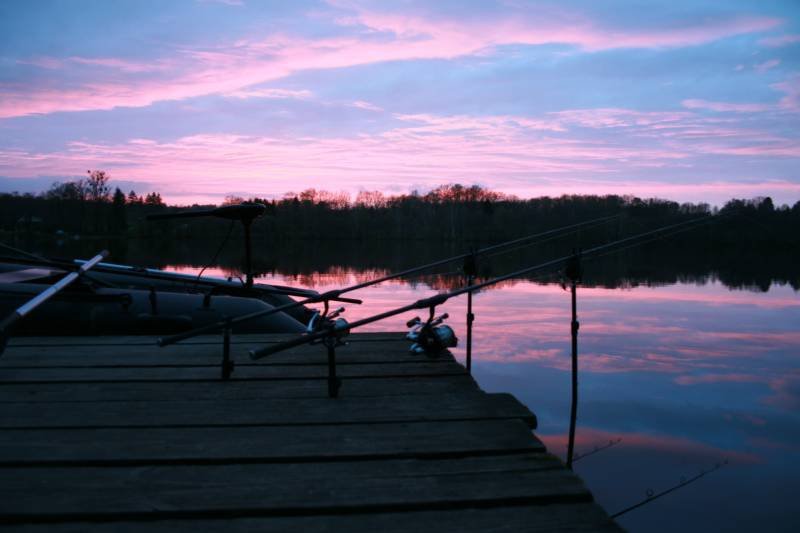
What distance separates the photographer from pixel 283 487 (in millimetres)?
2031

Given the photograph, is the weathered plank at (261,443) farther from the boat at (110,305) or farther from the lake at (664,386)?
the lake at (664,386)

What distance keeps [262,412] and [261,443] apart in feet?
1.37

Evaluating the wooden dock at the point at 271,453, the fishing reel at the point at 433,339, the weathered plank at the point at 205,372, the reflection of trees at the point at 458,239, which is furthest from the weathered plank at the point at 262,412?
the reflection of trees at the point at 458,239

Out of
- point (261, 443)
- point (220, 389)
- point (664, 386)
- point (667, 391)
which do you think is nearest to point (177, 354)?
point (220, 389)

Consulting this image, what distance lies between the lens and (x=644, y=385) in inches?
317

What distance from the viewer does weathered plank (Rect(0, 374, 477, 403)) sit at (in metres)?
3.08

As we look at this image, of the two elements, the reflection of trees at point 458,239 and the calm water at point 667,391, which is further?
the reflection of trees at point 458,239

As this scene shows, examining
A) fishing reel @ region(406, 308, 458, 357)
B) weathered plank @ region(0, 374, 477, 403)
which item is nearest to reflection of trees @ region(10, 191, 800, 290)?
fishing reel @ region(406, 308, 458, 357)

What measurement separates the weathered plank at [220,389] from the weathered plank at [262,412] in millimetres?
92

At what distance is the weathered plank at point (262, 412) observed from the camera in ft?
8.83

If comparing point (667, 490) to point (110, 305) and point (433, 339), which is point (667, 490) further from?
point (110, 305)

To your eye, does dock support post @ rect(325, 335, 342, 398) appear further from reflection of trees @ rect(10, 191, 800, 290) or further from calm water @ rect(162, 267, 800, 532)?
calm water @ rect(162, 267, 800, 532)

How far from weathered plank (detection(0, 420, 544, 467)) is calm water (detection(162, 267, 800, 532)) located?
2691mm

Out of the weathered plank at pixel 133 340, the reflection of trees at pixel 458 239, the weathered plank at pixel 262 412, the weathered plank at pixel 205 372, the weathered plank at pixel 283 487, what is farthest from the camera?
the reflection of trees at pixel 458 239
